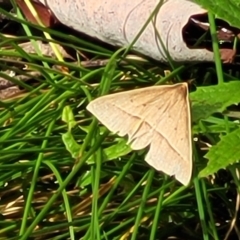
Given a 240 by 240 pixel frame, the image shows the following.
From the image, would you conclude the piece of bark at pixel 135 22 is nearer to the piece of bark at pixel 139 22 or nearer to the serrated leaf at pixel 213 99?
the piece of bark at pixel 139 22

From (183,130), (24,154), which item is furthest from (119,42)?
(183,130)

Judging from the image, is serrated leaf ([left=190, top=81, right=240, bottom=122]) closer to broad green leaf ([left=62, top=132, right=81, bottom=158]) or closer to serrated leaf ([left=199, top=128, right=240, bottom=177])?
serrated leaf ([left=199, top=128, right=240, bottom=177])

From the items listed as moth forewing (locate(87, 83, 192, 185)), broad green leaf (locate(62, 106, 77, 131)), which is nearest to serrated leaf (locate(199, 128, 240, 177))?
moth forewing (locate(87, 83, 192, 185))

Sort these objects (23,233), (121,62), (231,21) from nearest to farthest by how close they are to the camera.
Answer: (231,21)
(23,233)
(121,62)

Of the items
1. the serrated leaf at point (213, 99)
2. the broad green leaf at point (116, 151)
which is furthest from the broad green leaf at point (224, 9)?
the broad green leaf at point (116, 151)

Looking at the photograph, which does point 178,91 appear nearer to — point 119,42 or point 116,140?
point 116,140

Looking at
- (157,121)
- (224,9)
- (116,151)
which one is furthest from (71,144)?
(224,9)
